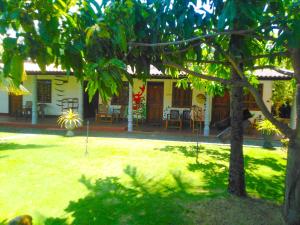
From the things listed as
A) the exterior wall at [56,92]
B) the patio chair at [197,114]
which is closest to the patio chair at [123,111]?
the exterior wall at [56,92]

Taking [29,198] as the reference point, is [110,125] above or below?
above

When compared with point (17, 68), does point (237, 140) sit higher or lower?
lower

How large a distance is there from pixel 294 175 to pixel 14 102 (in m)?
17.9

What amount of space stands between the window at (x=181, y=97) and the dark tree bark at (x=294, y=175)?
12462 mm

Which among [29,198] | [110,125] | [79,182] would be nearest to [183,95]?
[110,125]

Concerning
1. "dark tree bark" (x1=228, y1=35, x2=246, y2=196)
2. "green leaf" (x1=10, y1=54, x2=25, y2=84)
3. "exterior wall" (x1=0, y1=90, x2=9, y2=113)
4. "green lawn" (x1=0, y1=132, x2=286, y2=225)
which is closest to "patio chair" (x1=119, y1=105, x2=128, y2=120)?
"green lawn" (x1=0, y1=132, x2=286, y2=225)

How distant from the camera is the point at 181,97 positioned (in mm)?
16656

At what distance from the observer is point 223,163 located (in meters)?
9.19

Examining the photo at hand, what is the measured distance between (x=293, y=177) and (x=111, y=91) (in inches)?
109

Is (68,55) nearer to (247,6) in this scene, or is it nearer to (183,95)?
(247,6)

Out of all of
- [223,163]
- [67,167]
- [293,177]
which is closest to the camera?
[293,177]

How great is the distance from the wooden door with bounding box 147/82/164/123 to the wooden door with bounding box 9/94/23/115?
7.53 m

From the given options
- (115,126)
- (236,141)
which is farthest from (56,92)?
(236,141)

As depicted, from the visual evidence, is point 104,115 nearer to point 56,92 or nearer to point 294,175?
point 56,92
